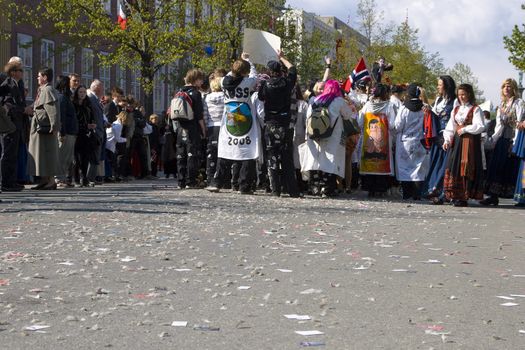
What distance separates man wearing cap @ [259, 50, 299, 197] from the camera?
17.4 metres

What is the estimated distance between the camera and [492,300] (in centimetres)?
733

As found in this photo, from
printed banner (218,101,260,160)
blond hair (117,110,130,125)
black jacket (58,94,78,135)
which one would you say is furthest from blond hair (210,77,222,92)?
blond hair (117,110,130,125)

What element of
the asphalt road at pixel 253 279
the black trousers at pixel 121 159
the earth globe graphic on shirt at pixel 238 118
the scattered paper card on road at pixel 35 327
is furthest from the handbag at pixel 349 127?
the scattered paper card on road at pixel 35 327

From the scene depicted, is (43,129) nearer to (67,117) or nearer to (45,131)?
(45,131)

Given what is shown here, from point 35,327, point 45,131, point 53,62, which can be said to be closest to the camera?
point 35,327

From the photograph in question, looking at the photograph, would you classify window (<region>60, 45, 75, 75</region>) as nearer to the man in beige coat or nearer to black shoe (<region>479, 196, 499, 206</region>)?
the man in beige coat

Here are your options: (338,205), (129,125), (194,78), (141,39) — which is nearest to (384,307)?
(338,205)

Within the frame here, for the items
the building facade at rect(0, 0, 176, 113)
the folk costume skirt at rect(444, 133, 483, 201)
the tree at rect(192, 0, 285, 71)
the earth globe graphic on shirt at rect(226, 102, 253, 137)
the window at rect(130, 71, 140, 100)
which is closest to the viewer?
the folk costume skirt at rect(444, 133, 483, 201)

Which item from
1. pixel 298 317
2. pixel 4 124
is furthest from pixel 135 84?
pixel 298 317

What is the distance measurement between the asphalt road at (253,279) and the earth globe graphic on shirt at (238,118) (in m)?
3.84

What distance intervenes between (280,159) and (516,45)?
2683 cm

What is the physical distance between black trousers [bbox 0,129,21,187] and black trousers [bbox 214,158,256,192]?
10.2 ft

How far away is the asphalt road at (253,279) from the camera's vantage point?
5.93 meters

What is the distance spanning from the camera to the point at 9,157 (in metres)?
17.2
